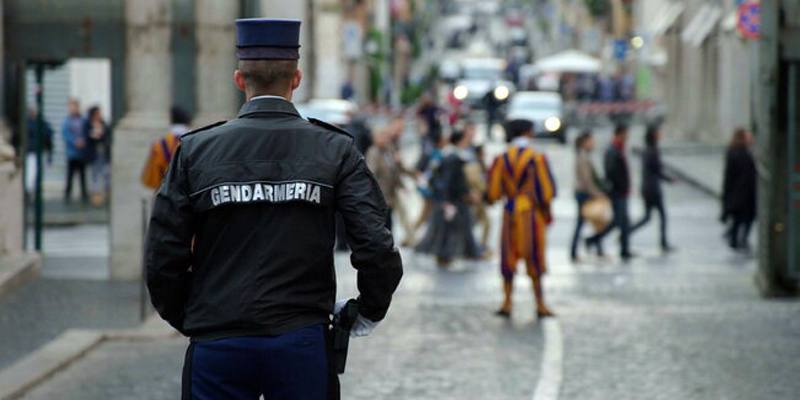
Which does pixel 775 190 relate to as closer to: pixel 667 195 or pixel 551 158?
pixel 667 195

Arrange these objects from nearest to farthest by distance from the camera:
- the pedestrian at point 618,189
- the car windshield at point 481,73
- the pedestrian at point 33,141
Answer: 1. the pedestrian at point 618,189
2. the pedestrian at point 33,141
3. the car windshield at point 481,73

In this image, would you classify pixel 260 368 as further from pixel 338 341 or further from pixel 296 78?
pixel 296 78

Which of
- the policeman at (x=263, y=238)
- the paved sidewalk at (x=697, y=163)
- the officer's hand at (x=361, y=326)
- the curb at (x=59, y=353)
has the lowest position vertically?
the paved sidewalk at (x=697, y=163)

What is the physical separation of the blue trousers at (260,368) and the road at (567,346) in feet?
18.0

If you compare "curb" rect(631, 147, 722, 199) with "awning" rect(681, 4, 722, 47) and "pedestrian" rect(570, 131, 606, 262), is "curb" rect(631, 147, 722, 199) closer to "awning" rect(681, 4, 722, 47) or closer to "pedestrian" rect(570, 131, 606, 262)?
"awning" rect(681, 4, 722, 47)

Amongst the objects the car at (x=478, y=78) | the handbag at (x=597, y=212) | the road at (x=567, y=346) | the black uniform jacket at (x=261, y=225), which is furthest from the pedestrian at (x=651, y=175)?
the car at (x=478, y=78)

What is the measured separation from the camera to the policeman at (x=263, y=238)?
573cm

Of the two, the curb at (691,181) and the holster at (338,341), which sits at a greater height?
the holster at (338,341)

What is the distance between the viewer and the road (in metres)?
11.7

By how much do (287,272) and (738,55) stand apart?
4009cm

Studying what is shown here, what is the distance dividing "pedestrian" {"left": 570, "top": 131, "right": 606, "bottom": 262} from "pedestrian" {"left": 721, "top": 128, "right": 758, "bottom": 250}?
1.64 m

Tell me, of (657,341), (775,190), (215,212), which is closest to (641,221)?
(775,190)

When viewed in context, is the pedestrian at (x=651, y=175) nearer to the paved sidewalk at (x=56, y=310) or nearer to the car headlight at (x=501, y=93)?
the paved sidewalk at (x=56, y=310)

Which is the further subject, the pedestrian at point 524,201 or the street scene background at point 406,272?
the pedestrian at point 524,201
